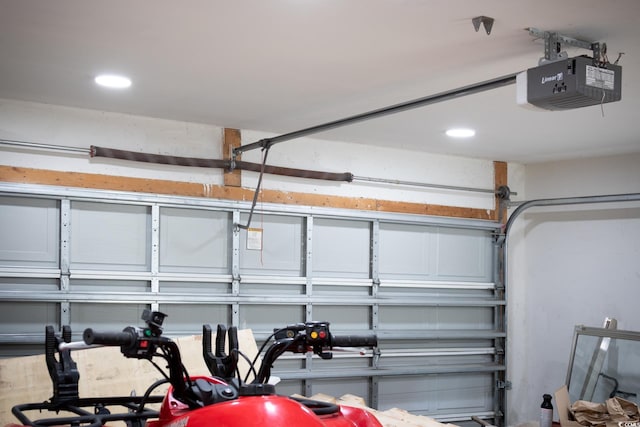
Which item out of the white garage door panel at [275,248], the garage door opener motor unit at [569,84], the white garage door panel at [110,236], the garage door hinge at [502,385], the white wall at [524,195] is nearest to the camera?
the garage door opener motor unit at [569,84]

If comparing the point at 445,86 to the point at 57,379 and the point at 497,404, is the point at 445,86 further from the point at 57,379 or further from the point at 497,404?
the point at 497,404

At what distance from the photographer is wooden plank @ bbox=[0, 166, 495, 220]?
18.4 feet

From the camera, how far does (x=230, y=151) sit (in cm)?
644

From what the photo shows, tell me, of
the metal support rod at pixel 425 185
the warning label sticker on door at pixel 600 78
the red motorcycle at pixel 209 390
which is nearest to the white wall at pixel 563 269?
the metal support rod at pixel 425 185

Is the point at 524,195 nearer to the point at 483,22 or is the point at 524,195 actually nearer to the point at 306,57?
the point at 306,57

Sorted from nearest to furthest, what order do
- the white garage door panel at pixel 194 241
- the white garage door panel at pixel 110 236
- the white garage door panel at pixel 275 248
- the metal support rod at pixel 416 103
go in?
the metal support rod at pixel 416 103 < the white garage door panel at pixel 110 236 < the white garage door panel at pixel 194 241 < the white garage door panel at pixel 275 248

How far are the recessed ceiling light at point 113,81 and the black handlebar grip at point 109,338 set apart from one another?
2620mm

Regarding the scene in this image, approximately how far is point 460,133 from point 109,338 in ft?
14.9

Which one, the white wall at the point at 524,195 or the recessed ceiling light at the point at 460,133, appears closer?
the white wall at the point at 524,195

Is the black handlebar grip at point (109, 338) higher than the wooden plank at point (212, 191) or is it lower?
lower

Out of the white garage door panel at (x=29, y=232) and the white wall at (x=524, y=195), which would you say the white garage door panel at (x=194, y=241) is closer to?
the white wall at (x=524, y=195)

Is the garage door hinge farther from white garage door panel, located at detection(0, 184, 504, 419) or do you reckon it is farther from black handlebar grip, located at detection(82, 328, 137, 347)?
black handlebar grip, located at detection(82, 328, 137, 347)

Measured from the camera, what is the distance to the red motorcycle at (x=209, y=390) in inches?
100

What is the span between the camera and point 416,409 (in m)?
7.40
